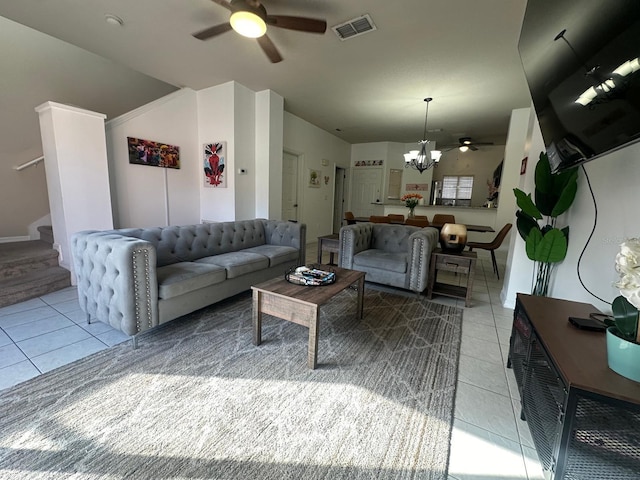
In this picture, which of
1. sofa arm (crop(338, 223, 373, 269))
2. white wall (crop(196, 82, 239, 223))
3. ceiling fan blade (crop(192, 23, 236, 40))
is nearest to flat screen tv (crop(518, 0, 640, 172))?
sofa arm (crop(338, 223, 373, 269))

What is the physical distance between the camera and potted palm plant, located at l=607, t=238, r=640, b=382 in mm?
813

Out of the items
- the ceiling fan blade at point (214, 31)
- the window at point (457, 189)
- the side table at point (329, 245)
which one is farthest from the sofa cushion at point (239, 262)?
the window at point (457, 189)

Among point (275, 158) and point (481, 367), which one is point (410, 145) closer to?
point (275, 158)

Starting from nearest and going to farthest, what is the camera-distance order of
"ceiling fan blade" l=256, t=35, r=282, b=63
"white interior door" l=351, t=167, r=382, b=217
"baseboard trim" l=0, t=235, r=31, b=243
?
1. "ceiling fan blade" l=256, t=35, r=282, b=63
2. "baseboard trim" l=0, t=235, r=31, b=243
3. "white interior door" l=351, t=167, r=382, b=217

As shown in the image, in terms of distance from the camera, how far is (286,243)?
12.0 ft

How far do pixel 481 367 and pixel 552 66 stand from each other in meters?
1.84

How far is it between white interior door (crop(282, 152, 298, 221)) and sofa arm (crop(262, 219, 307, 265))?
6.65 ft

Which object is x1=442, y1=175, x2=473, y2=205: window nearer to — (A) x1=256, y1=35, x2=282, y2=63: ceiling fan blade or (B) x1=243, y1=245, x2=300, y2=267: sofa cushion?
(B) x1=243, y1=245, x2=300, y2=267: sofa cushion

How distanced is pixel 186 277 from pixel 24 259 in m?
2.37

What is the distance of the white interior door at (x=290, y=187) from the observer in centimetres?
562

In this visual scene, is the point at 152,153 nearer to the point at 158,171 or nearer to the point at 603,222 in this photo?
the point at 158,171

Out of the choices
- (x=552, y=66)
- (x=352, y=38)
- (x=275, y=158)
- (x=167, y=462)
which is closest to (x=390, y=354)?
(x=167, y=462)

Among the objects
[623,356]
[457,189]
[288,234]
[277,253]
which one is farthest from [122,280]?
[457,189]

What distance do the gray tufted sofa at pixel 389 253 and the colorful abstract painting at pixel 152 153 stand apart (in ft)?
10.1
